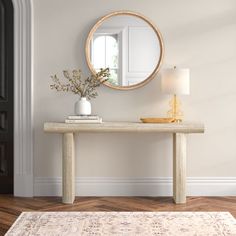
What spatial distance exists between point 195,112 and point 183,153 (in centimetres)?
61

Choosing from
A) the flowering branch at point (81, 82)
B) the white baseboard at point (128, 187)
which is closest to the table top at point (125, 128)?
the flowering branch at point (81, 82)

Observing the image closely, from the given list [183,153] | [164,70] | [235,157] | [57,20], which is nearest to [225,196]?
[235,157]

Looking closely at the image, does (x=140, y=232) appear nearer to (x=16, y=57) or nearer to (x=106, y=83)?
(x=106, y=83)

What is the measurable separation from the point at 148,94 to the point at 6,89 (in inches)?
58.5

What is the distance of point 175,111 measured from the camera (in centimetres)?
554


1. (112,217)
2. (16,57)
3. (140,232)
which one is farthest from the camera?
(16,57)

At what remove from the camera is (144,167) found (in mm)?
5734

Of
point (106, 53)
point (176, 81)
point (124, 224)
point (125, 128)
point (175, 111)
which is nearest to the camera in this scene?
point (124, 224)

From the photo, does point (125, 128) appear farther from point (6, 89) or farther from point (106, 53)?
point (6, 89)

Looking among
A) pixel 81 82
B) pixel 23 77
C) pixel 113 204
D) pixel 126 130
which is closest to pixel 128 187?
pixel 113 204

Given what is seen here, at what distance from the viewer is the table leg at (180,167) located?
5.24 m

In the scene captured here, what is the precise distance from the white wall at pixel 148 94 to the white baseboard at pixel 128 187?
0.06 meters

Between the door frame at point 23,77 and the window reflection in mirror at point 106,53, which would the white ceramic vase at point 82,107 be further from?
the door frame at point 23,77

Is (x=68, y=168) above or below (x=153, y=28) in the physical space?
below
